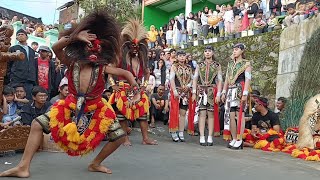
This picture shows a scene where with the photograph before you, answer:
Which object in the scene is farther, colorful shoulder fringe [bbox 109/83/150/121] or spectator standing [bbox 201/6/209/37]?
spectator standing [bbox 201/6/209/37]

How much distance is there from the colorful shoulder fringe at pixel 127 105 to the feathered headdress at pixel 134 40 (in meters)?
0.51

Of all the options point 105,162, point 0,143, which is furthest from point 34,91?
point 105,162

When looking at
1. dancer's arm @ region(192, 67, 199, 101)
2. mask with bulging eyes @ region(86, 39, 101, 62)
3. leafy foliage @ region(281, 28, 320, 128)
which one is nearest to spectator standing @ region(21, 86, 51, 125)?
mask with bulging eyes @ region(86, 39, 101, 62)

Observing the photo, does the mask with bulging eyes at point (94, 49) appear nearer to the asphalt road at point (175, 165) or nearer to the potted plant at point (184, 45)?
the asphalt road at point (175, 165)

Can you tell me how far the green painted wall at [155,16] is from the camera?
27.2 m

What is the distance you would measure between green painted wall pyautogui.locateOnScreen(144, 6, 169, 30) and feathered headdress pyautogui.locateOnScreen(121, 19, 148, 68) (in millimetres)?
20572

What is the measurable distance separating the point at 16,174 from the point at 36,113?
2573mm

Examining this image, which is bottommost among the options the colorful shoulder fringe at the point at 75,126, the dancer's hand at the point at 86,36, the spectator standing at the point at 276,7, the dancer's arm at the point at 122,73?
the colorful shoulder fringe at the point at 75,126

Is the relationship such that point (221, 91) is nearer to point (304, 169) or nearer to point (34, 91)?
point (304, 169)

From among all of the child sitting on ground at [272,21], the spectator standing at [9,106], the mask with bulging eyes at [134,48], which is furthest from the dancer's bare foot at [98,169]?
the child sitting on ground at [272,21]

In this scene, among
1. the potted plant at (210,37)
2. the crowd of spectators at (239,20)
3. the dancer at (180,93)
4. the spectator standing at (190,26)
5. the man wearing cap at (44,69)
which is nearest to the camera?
the dancer at (180,93)

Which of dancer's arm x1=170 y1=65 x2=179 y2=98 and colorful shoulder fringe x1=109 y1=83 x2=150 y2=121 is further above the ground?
dancer's arm x1=170 y1=65 x2=179 y2=98

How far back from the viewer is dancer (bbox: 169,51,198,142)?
25.7 feet

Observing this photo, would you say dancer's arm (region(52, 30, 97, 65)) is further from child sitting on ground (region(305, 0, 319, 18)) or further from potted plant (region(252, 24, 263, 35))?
potted plant (region(252, 24, 263, 35))
